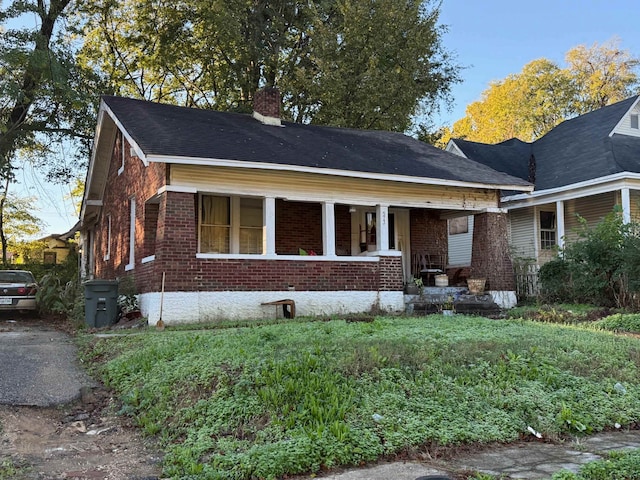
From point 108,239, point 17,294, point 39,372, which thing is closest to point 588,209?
point 108,239

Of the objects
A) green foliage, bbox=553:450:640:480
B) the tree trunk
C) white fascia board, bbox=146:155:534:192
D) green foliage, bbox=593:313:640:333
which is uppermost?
the tree trunk

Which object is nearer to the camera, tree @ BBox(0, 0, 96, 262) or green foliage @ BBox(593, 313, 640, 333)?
green foliage @ BBox(593, 313, 640, 333)

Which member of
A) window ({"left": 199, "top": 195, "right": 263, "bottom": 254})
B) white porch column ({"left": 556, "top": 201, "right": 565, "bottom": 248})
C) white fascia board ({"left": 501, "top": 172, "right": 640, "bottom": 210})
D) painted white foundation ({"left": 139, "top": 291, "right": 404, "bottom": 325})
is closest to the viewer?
painted white foundation ({"left": 139, "top": 291, "right": 404, "bottom": 325})

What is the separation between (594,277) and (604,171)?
4685 mm

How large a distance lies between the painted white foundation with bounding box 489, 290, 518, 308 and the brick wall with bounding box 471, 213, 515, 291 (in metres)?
0.10

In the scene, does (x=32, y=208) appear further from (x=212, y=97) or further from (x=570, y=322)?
(x=570, y=322)

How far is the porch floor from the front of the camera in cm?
1399

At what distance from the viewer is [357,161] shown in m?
14.5

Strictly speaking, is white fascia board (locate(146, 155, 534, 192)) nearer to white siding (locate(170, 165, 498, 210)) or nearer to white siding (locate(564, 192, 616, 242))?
white siding (locate(170, 165, 498, 210))

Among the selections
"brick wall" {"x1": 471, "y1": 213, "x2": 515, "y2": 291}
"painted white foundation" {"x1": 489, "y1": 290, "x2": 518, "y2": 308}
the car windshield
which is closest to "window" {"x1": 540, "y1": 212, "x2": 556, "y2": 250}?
"brick wall" {"x1": 471, "y1": 213, "x2": 515, "y2": 291}

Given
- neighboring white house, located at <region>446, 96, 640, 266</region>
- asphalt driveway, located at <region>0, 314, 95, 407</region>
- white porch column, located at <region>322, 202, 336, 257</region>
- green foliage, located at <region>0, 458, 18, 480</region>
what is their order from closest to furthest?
green foliage, located at <region>0, 458, 18, 480</region> < asphalt driveway, located at <region>0, 314, 95, 407</region> < white porch column, located at <region>322, 202, 336, 257</region> < neighboring white house, located at <region>446, 96, 640, 266</region>

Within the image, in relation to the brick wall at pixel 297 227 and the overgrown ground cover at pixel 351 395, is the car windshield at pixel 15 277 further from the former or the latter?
the overgrown ground cover at pixel 351 395

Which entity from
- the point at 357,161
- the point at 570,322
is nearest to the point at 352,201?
the point at 357,161

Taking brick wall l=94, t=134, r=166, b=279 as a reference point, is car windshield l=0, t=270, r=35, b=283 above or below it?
below
